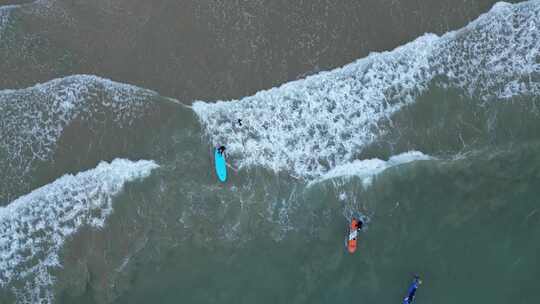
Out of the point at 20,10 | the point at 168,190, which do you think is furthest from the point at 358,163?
the point at 20,10

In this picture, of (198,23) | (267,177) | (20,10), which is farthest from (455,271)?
(20,10)

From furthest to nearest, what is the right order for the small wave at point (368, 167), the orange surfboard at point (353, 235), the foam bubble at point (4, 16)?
the small wave at point (368, 167) < the foam bubble at point (4, 16) < the orange surfboard at point (353, 235)

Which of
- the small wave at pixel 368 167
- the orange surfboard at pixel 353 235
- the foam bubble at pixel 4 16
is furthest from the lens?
the small wave at pixel 368 167

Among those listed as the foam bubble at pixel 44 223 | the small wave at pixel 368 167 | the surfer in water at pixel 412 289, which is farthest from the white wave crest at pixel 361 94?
the surfer in water at pixel 412 289

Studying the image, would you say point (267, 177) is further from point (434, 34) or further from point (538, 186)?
point (538, 186)

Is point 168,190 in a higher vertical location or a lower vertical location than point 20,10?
lower

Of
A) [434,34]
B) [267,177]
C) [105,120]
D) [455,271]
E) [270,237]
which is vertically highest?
[434,34]

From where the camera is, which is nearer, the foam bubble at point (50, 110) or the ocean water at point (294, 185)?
the ocean water at point (294, 185)

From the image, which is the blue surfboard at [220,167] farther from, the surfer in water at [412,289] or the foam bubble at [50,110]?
the surfer in water at [412,289]
